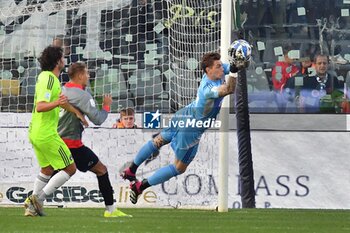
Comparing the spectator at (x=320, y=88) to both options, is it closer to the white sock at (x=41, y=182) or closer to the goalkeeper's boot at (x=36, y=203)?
the white sock at (x=41, y=182)

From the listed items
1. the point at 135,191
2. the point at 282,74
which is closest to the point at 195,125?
the point at 135,191

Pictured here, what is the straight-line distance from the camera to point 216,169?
1670 centimetres

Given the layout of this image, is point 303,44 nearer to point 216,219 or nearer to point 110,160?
point 110,160

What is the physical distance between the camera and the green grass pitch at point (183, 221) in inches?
448

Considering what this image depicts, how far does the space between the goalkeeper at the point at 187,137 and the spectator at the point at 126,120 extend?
41.7 inches

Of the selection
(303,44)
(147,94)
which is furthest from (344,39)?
(147,94)

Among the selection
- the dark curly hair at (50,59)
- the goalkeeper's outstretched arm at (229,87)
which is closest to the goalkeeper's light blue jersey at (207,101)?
the goalkeeper's outstretched arm at (229,87)

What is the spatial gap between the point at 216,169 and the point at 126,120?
158 cm

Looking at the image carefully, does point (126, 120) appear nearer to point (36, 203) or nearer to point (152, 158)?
point (152, 158)

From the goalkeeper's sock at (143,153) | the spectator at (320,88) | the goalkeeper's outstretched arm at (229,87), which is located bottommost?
the goalkeeper's sock at (143,153)

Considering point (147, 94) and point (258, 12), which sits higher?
point (258, 12)

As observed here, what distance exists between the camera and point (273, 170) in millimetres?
16672

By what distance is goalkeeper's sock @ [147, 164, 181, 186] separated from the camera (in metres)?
15.0

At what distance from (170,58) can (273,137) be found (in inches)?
79.9
